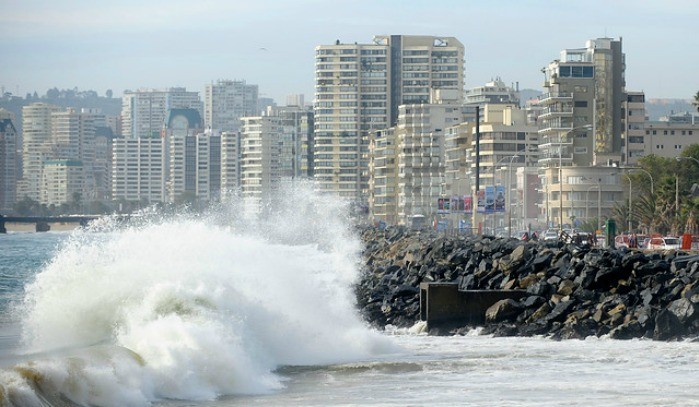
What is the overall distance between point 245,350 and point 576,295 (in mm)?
11028

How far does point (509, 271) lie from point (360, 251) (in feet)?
159

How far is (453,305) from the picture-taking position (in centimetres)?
3116

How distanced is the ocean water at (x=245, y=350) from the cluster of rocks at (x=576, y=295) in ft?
2.83

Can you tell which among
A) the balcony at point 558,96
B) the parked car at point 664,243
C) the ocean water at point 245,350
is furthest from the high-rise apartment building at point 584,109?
the ocean water at point 245,350

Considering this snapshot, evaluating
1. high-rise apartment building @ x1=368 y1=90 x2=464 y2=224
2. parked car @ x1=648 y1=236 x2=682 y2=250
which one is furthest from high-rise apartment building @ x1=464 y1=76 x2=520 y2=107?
parked car @ x1=648 y1=236 x2=682 y2=250

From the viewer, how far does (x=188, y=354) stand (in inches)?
830

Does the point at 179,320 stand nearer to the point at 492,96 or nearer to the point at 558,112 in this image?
the point at 558,112

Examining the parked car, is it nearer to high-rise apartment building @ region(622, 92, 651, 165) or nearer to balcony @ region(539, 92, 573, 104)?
balcony @ region(539, 92, 573, 104)

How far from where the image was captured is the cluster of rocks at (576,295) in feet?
91.7

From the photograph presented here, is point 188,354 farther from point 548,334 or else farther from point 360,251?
point 360,251

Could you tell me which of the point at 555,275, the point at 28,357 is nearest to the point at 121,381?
the point at 28,357

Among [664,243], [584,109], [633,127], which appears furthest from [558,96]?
[664,243]

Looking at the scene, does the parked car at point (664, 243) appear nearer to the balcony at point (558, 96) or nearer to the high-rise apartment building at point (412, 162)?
the balcony at point (558, 96)

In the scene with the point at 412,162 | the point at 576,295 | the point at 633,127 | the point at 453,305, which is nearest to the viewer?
the point at 453,305
